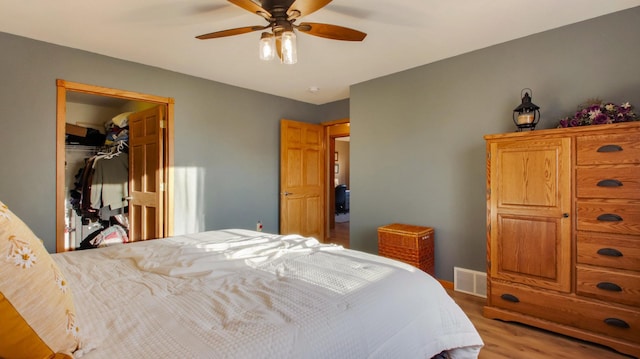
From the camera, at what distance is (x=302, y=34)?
2.61 meters

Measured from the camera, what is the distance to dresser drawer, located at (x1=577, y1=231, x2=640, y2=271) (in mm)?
1966

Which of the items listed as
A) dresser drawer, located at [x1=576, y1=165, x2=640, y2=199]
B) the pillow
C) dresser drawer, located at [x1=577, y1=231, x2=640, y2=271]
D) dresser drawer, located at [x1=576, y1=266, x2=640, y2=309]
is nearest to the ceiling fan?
the pillow

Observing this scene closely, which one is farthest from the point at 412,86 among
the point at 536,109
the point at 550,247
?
the point at 550,247

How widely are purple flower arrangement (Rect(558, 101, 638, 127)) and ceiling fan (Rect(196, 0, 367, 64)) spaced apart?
1.68 metres

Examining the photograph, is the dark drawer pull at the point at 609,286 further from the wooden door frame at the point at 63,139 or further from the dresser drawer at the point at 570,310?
the wooden door frame at the point at 63,139

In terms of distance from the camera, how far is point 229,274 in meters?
1.48

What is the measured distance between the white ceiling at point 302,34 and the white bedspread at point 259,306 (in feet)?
5.57

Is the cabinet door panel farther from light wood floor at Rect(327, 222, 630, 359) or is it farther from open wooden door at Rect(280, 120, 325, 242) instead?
open wooden door at Rect(280, 120, 325, 242)

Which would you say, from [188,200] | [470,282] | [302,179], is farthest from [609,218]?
[188,200]

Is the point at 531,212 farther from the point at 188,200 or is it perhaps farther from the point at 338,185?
the point at 338,185

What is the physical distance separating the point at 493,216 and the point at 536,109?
0.93 m

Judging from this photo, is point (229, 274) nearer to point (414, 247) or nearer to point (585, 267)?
point (414, 247)

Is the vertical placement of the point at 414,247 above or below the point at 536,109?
below

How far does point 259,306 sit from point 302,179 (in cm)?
363
